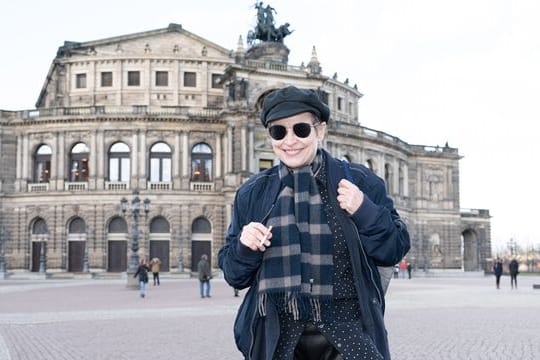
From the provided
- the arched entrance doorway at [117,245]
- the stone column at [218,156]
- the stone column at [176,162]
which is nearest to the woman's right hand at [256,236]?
the arched entrance doorway at [117,245]

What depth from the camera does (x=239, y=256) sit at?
3559mm

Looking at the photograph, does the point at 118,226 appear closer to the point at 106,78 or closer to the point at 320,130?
the point at 106,78

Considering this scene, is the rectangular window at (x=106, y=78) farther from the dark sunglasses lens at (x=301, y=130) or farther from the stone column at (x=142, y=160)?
the dark sunglasses lens at (x=301, y=130)

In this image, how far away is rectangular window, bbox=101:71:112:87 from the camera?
61406mm

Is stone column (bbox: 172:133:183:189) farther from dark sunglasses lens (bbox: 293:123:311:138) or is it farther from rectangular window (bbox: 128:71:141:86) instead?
dark sunglasses lens (bbox: 293:123:311:138)

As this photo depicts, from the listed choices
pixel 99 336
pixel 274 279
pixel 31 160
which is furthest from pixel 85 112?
pixel 274 279

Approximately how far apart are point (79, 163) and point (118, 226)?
577cm

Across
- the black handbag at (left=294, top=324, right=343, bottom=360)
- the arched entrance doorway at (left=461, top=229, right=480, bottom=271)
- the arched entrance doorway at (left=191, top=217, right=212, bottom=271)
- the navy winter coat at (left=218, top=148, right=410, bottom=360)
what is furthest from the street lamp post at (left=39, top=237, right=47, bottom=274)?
the black handbag at (left=294, top=324, right=343, bottom=360)

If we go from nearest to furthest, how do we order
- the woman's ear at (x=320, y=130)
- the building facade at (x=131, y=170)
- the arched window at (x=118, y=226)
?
the woman's ear at (x=320, y=130)
the building facade at (x=131, y=170)
the arched window at (x=118, y=226)

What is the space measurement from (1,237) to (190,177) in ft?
Result: 47.2

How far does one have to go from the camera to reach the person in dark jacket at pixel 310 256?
11.4 ft

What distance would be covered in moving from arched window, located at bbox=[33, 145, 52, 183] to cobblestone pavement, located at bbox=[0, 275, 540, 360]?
110 ft

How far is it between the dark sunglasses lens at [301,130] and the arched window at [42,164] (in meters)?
55.1

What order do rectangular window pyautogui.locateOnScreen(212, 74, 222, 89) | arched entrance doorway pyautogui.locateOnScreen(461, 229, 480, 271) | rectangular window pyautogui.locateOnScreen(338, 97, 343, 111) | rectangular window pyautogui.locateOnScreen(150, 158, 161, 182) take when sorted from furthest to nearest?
arched entrance doorway pyautogui.locateOnScreen(461, 229, 480, 271)
rectangular window pyautogui.locateOnScreen(338, 97, 343, 111)
rectangular window pyautogui.locateOnScreen(212, 74, 222, 89)
rectangular window pyautogui.locateOnScreen(150, 158, 161, 182)
